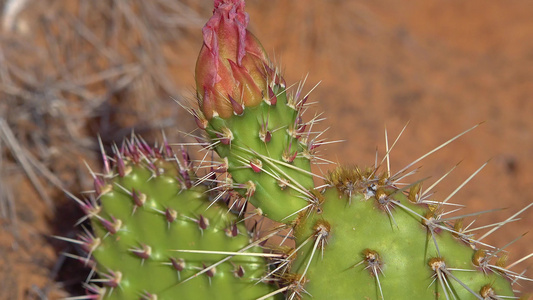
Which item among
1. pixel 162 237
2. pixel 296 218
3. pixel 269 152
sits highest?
pixel 269 152

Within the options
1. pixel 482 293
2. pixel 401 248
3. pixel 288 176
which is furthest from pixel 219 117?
pixel 482 293

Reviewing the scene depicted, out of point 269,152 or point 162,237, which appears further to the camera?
point 162,237

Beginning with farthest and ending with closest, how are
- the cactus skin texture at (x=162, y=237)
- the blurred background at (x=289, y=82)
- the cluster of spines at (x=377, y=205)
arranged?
the blurred background at (x=289, y=82) < the cactus skin texture at (x=162, y=237) < the cluster of spines at (x=377, y=205)

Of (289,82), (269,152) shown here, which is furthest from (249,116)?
(289,82)

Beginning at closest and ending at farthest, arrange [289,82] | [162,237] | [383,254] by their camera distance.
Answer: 1. [383,254]
2. [162,237]
3. [289,82]

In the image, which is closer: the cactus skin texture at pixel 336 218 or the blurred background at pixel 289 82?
the cactus skin texture at pixel 336 218

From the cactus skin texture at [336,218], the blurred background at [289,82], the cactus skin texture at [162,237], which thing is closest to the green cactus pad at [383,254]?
the cactus skin texture at [336,218]

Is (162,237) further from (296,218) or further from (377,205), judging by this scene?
(377,205)

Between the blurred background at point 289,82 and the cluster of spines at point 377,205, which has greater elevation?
the cluster of spines at point 377,205

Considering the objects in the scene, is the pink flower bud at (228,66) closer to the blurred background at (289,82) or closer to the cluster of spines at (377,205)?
the cluster of spines at (377,205)
